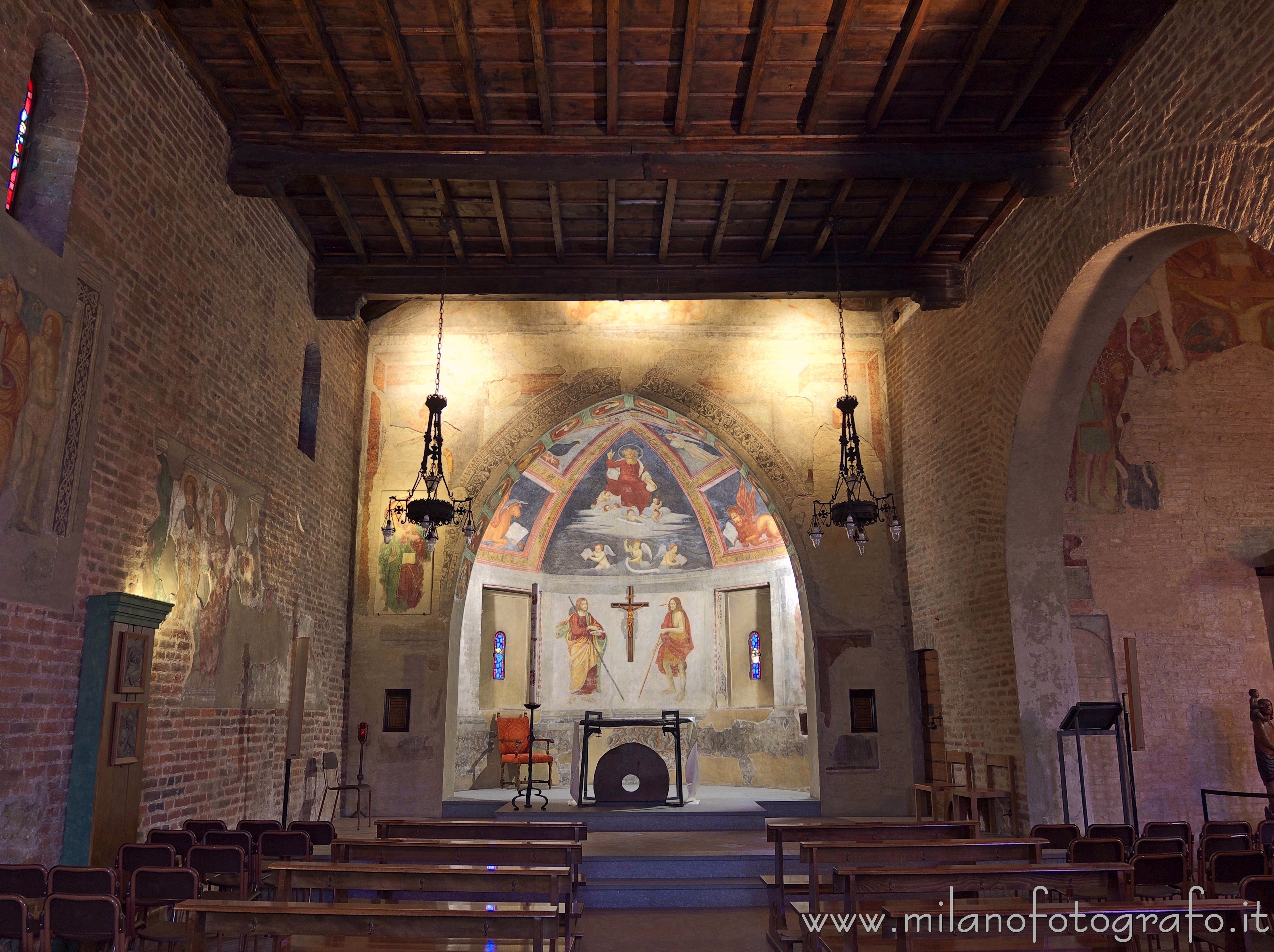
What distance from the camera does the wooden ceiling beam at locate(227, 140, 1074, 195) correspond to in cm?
938

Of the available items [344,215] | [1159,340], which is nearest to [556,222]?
[344,215]

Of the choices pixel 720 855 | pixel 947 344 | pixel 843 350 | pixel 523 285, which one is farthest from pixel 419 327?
pixel 720 855

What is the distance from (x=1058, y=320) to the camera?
30.8 feet

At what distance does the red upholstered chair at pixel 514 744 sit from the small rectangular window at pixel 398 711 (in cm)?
365

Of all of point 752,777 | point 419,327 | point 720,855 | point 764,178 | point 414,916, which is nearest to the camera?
point 414,916

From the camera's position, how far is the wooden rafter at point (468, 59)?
768 cm

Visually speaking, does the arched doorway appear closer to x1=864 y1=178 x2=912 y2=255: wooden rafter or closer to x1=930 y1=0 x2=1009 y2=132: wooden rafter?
x1=864 y1=178 x2=912 y2=255: wooden rafter

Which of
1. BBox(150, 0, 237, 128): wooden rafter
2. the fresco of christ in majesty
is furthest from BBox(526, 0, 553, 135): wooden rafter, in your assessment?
the fresco of christ in majesty

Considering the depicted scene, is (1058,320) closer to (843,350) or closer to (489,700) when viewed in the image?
(843,350)

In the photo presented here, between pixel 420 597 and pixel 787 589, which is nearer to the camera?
pixel 420 597

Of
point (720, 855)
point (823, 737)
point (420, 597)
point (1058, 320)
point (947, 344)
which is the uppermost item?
point (947, 344)

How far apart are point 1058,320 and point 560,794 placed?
10.2m

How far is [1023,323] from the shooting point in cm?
1001

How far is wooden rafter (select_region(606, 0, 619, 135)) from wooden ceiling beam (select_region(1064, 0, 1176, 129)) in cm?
426
